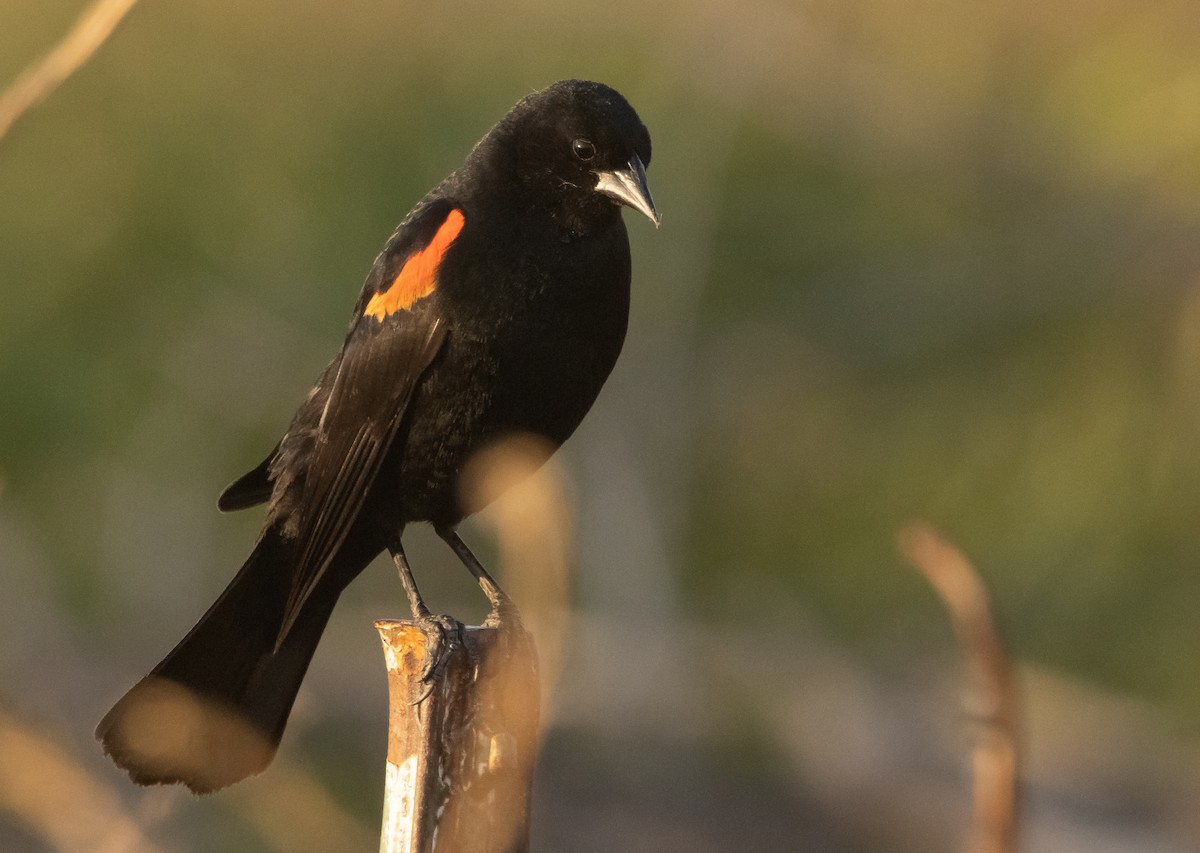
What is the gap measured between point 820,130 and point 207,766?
7490mm

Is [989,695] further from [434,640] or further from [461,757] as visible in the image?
[434,640]

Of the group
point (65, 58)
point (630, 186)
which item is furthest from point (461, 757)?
point (630, 186)

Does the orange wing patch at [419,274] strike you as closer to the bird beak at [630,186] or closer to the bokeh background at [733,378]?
the bird beak at [630,186]

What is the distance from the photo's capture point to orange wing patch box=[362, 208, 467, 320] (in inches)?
122

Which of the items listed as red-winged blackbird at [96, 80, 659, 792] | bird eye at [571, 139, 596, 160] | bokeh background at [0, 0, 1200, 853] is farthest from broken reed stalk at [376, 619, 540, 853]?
bokeh background at [0, 0, 1200, 853]

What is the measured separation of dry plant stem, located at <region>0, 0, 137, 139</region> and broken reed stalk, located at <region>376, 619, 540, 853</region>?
3.12 feet

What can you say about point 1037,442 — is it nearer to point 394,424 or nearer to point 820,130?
point 820,130

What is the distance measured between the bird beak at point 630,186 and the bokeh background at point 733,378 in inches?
170

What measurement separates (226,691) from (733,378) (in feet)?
21.8

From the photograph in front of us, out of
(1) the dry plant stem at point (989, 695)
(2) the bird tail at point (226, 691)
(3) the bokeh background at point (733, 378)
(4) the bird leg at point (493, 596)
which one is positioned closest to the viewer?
(1) the dry plant stem at point (989, 695)

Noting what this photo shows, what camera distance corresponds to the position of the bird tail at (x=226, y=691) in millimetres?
2928

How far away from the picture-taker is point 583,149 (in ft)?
10.7

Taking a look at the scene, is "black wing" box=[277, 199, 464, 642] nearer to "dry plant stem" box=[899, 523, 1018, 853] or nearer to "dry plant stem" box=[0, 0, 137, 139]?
"dry plant stem" box=[0, 0, 137, 139]

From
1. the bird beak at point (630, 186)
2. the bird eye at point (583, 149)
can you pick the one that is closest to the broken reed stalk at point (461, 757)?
the bird beak at point (630, 186)
